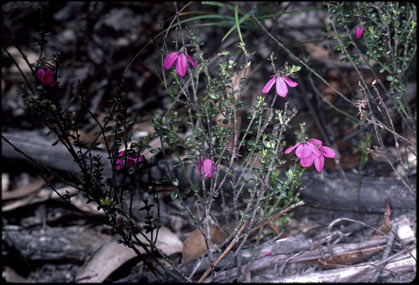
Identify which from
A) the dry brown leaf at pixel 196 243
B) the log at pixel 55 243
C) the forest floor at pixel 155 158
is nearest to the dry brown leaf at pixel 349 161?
the forest floor at pixel 155 158

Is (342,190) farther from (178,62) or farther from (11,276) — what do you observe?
(11,276)

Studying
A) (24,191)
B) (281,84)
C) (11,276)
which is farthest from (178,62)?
(24,191)

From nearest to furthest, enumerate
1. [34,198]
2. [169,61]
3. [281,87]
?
[281,87] < [169,61] < [34,198]

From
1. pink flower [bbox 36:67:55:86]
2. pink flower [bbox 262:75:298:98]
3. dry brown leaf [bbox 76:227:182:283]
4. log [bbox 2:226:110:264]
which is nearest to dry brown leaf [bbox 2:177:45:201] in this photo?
log [bbox 2:226:110:264]

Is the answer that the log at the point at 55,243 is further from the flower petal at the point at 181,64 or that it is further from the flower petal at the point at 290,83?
the flower petal at the point at 290,83

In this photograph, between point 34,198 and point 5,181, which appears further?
point 5,181

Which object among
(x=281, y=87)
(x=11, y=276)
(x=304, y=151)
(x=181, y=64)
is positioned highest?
(x=181, y=64)

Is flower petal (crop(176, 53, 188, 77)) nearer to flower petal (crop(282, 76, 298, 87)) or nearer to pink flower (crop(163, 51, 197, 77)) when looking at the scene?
pink flower (crop(163, 51, 197, 77))
